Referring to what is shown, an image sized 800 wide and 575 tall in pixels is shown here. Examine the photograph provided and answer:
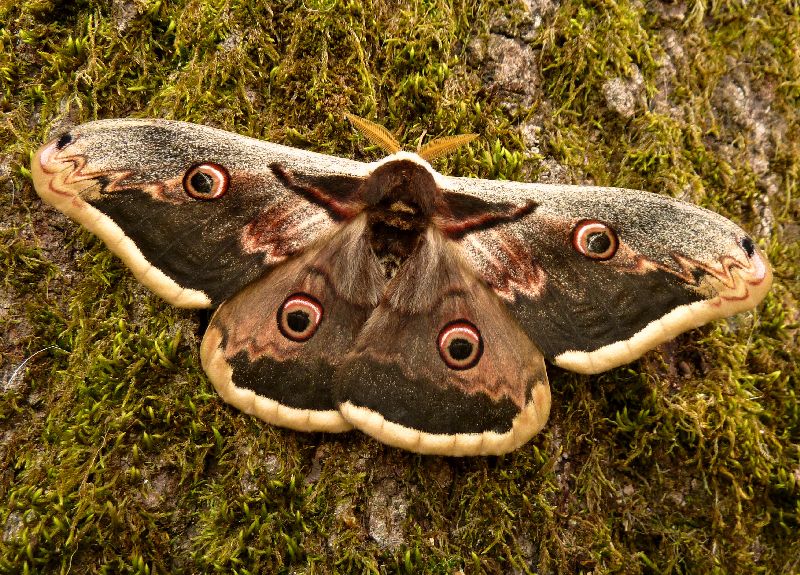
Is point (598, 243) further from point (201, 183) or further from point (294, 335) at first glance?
point (201, 183)

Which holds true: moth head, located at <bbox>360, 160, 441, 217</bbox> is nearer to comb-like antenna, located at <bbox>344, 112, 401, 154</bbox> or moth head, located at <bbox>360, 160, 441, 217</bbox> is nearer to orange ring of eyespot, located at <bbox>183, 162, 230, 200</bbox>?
comb-like antenna, located at <bbox>344, 112, 401, 154</bbox>

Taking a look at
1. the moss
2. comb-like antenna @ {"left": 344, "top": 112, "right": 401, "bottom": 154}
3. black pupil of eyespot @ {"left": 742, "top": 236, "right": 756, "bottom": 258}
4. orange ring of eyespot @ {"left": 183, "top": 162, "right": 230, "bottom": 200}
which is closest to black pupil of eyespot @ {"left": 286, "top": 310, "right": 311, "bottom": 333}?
the moss

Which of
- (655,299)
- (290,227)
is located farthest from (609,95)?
(290,227)

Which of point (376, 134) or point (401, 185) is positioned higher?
point (376, 134)

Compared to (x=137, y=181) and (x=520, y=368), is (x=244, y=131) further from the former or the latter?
(x=520, y=368)

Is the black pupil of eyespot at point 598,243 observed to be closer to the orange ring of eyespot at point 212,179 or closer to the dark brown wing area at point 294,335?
the dark brown wing area at point 294,335

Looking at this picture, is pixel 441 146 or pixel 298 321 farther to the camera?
pixel 441 146

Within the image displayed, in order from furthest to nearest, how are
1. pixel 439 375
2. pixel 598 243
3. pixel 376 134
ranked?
pixel 376 134
pixel 598 243
pixel 439 375

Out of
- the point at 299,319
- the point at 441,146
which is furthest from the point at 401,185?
the point at 299,319
